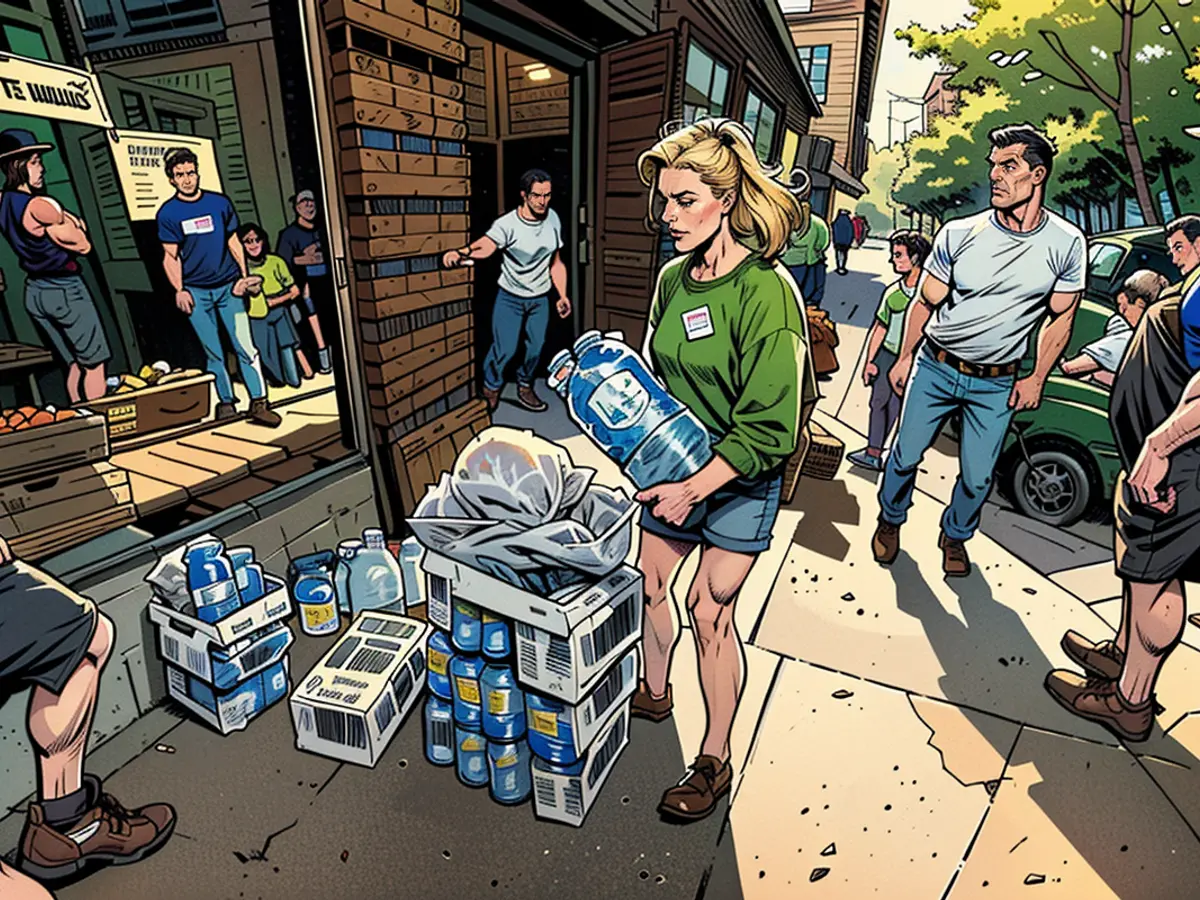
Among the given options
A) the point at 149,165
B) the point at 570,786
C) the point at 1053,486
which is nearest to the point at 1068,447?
the point at 1053,486

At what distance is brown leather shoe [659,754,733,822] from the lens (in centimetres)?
209

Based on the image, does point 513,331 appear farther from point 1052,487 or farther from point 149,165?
point 1052,487

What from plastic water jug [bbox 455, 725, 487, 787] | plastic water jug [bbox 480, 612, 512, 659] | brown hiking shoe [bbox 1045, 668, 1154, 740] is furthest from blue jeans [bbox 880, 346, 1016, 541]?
plastic water jug [bbox 455, 725, 487, 787]

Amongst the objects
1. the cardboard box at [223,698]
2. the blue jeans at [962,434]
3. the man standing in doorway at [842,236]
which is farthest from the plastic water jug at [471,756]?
the man standing in doorway at [842,236]

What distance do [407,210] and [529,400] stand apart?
1.61 meters

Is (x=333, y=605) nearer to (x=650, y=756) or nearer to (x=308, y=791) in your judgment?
(x=308, y=791)

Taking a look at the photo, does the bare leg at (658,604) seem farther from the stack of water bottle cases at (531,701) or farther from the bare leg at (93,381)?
the bare leg at (93,381)

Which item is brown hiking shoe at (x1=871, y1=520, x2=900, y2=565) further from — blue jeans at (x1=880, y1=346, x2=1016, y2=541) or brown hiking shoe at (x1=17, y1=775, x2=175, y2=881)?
brown hiking shoe at (x1=17, y1=775, x2=175, y2=881)

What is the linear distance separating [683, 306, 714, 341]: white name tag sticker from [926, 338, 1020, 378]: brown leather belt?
1.64m

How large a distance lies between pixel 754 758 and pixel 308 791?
1.50 meters

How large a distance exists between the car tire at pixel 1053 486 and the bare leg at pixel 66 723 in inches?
166

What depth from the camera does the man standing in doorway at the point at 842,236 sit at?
11.1 feet

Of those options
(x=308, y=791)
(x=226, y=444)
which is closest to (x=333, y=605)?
(x=308, y=791)

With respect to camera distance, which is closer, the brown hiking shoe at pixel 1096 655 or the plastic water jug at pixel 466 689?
the plastic water jug at pixel 466 689
